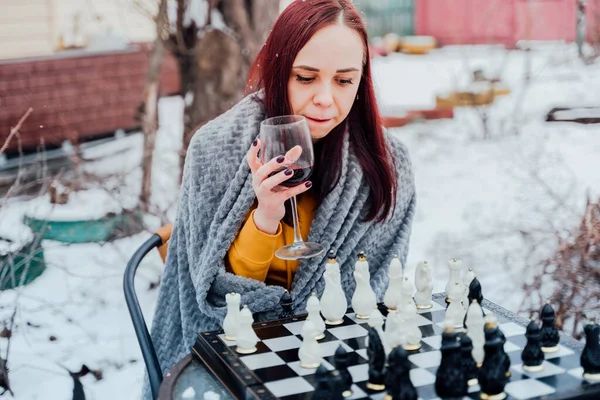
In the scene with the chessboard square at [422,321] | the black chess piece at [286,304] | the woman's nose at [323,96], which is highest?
the woman's nose at [323,96]

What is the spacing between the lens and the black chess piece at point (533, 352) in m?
1.74

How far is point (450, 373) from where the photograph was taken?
160 cm

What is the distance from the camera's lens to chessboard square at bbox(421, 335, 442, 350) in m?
1.90

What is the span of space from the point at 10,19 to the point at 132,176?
10.5ft

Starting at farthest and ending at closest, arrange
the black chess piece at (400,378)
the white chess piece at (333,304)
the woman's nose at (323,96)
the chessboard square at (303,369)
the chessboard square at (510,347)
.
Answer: the woman's nose at (323,96) → the white chess piece at (333,304) → the chessboard square at (510,347) → the chessboard square at (303,369) → the black chess piece at (400,378)

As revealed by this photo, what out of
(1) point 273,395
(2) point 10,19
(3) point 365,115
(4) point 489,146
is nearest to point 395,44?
(4) point 489,146

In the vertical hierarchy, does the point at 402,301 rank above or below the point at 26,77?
below

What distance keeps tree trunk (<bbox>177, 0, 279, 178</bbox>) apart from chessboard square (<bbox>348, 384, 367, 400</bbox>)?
12.3 ft

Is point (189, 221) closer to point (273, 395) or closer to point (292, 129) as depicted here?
point (292, 129)

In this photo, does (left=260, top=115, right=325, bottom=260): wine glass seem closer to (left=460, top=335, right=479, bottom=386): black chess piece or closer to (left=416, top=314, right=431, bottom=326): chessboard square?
(left=416, top=314, right=431, bottom=326): chessboard square

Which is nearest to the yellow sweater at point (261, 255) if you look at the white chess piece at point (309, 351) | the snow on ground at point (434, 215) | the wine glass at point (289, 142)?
the wine glass at point (289, 142)

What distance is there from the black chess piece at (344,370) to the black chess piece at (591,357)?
0.53 meters

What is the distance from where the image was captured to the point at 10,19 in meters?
8.55

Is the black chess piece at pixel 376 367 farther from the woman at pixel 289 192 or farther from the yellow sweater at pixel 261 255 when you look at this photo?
the yellow sweater at pixel 261 255
